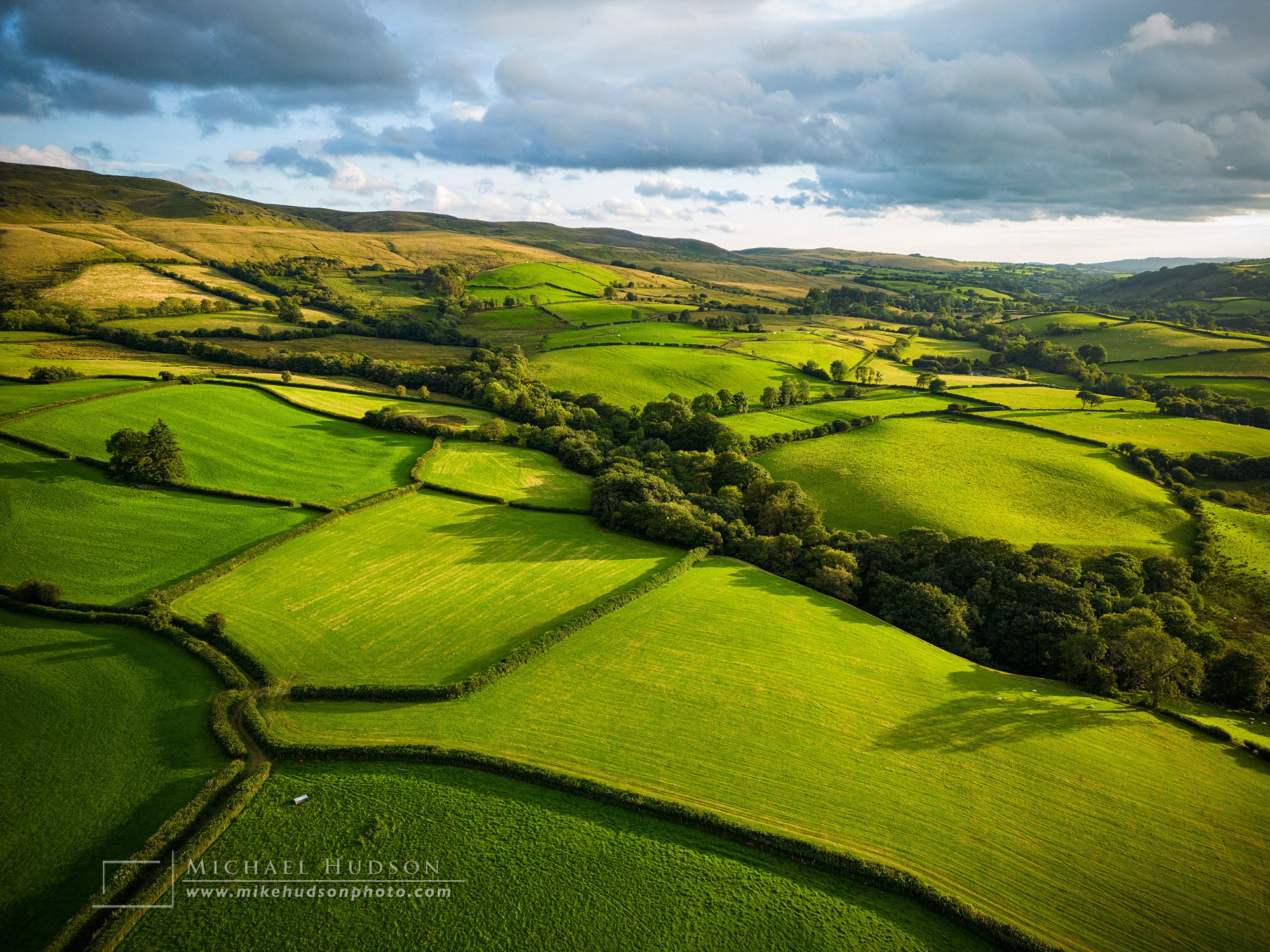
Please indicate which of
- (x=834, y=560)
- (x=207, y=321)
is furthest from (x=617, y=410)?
(x=207, y=321)

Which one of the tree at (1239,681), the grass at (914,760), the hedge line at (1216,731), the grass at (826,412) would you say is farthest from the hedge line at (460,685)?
the grass at (826,412)

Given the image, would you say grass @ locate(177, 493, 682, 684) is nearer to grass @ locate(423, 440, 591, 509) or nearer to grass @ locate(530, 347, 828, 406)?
grass @ locate(423, 440, 591, 509)

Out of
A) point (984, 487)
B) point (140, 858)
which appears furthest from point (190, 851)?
point (984, 487)

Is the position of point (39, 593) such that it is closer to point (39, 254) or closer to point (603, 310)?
point (603, 310)

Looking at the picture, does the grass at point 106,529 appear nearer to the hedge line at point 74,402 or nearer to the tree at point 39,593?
the tree at point 39,593

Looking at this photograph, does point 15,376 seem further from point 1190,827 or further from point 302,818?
point 1190,827

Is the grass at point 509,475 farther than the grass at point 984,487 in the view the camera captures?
Yes
